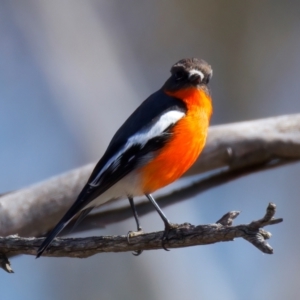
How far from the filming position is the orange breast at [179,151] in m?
3.42

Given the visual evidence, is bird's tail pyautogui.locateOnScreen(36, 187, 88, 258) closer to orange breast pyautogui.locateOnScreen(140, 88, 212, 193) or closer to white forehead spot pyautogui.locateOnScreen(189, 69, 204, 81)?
orange breast pyautogui.locateOnScreen(140, 88, 212, 193)

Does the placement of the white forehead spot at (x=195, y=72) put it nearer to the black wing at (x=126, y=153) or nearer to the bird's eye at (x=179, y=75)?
the bird's eye at (x=179, y=75)

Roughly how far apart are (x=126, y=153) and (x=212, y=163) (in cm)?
151

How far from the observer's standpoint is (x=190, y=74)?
12.2 ft

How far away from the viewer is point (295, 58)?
309 inches

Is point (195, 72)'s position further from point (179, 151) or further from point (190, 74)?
point (179, 151)

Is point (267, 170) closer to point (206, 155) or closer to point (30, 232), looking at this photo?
point (206, 155)

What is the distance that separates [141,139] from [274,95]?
423cm

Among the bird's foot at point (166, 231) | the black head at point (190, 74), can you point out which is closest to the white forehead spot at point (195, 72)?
the black head at point (190, 74)

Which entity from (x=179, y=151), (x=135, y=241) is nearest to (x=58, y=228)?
(x=135, y=241)

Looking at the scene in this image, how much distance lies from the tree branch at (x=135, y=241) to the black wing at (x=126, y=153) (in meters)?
0.14

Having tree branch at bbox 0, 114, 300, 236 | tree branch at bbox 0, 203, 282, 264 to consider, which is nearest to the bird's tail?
tree branch at bbox 0, 203, 282, 264

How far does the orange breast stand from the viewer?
3.42m

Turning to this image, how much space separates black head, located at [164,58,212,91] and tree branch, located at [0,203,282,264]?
3.28 ft
